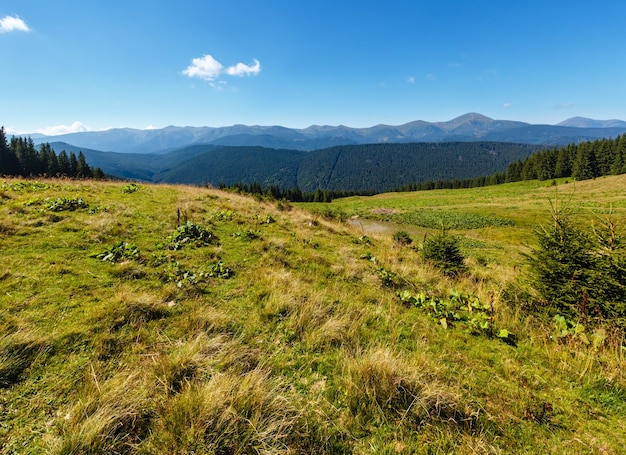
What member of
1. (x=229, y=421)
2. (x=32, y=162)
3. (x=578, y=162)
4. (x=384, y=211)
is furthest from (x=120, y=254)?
(x=578, y=162)

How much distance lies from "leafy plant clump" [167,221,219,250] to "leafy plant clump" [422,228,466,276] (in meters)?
8.48

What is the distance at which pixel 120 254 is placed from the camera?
7027 millimetres

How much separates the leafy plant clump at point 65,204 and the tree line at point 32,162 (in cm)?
6525

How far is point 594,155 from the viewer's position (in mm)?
78562

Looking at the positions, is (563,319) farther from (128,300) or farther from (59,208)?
(59,208)

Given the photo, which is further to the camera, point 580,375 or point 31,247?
point 31,247

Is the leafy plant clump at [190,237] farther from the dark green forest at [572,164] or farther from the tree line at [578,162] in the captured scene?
the tree line at [578,162]

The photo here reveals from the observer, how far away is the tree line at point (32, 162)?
63.8 metres

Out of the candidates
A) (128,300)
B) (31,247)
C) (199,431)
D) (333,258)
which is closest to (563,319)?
(333,258)

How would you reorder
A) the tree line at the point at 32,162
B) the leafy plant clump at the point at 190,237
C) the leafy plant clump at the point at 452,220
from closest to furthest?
the leafy plant clump at the point at 190,237 < the leafy plant clump at the point at 452,220 < the tree line at the point at 32,162

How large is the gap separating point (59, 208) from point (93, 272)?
6.34 metres

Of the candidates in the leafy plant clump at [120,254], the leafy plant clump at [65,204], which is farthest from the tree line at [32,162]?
the leafy plant clump at [120,254]

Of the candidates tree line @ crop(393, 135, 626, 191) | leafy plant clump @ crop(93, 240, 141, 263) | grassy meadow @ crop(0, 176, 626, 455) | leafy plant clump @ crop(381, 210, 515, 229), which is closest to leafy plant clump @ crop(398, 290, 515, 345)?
grassy meadow @ crop(0, 176, 626, 455)

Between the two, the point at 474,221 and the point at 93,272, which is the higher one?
the point at 93,272
